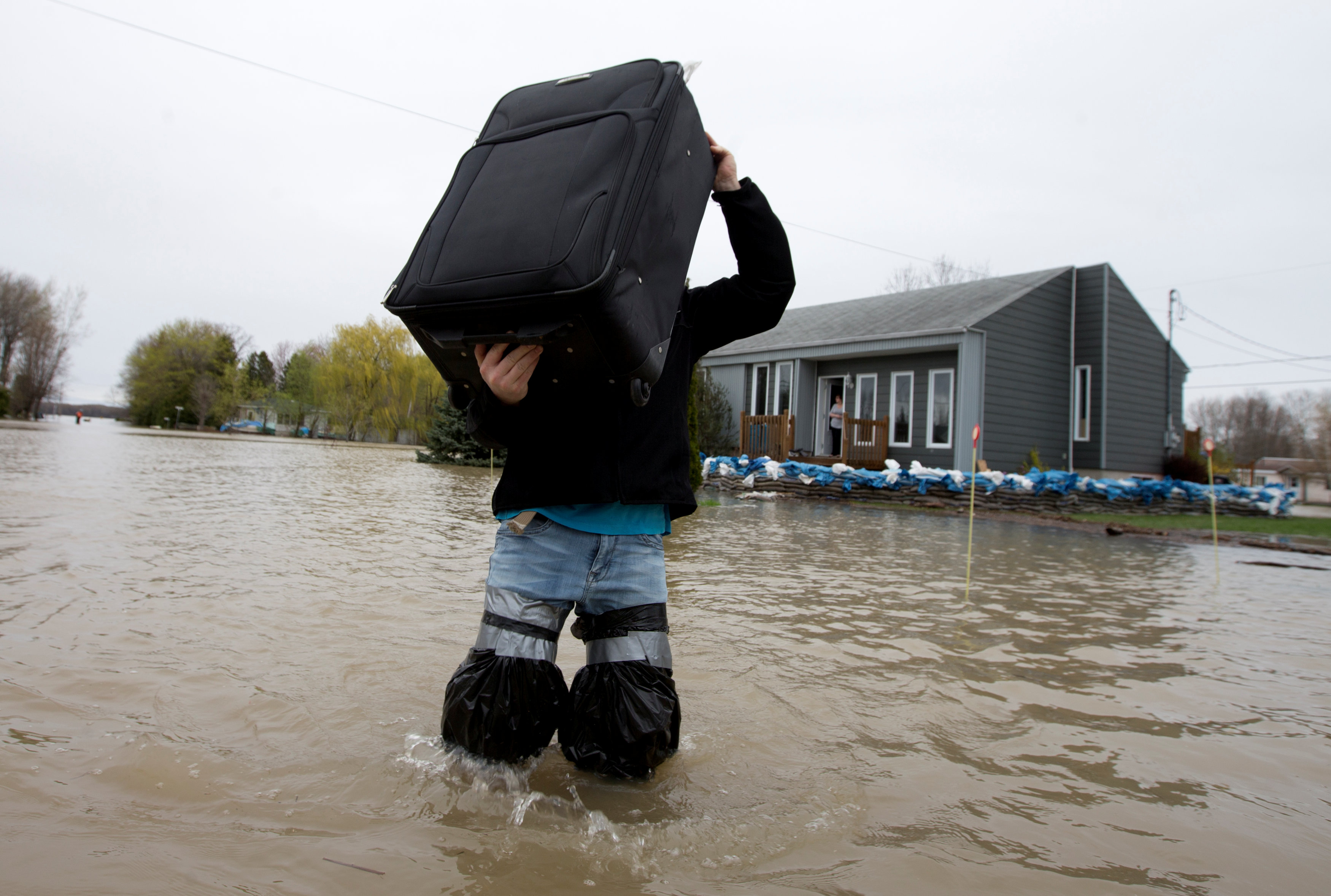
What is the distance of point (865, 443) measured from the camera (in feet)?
59.4

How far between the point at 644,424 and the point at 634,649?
1.89 feet

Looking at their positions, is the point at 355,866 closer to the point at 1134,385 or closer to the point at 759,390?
the point at 759,390

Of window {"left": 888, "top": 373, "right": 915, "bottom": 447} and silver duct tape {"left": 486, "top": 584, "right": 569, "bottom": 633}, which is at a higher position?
window {"left": 888, "top": 373, "right": 915, "bottom": 447}

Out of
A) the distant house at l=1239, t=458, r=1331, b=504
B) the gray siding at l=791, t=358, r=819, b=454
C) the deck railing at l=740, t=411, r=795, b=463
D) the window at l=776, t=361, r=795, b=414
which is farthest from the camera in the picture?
the distant house at l=1239, t=458, r=1331, b=504

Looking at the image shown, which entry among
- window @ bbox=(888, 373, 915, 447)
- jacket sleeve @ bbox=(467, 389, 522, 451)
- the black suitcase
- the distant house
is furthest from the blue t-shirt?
the distant house

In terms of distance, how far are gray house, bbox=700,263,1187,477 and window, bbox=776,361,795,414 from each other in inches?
1.4

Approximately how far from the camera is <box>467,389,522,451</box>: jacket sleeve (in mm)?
1935

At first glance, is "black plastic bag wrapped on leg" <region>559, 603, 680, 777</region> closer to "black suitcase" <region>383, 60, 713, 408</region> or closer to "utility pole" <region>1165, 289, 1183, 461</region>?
"black suitcase" <region>383, 60, 713, 408</region>

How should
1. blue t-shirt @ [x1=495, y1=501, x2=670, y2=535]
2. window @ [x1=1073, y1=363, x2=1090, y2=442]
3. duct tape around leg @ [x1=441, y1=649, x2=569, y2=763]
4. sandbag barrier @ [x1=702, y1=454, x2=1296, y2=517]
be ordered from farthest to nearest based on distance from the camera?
window @ [x1=1073, y1=363, x2=1090, y2=442] → sandbag barrier @ [x1=702, y1=454, x2=1296, y2=517] → blue t-shirt @ [x1=495, y1=501, x2=670, y2=535] → duct tape around leg @ [x1=441, y1=649, x2=569, y2=763]

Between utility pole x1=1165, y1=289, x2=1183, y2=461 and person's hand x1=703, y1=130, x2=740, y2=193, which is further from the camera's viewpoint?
utility pole x1=1165, y1=289, x2=1183, y2=461

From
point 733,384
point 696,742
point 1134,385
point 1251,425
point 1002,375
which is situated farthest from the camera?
point 1251,425

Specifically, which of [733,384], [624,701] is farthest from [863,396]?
[624,701]

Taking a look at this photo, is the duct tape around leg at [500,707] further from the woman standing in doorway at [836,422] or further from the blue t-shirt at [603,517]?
the woman standing in doorway at [836,422]

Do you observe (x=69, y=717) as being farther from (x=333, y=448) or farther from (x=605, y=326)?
(x=333, y=448)
